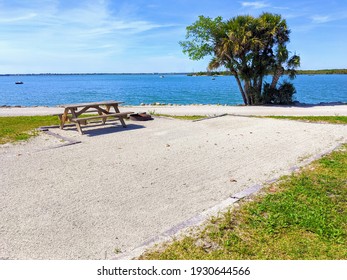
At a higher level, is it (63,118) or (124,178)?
(63,118)

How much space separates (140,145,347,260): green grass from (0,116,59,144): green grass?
7.15 meters

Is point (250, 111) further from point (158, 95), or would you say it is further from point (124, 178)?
point (158, 95)

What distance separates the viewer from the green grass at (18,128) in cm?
909

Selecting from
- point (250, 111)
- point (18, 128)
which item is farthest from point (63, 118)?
point (250, 111)

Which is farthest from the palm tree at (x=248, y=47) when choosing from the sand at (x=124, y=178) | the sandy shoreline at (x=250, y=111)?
the sand at (x=124, y=178)

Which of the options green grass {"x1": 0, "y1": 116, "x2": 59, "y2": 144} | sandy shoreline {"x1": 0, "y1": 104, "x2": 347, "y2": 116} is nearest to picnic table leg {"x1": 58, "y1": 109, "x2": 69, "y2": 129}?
green grass {"x1": 0, "y1": 116, "x2": 59, "y2": 144}

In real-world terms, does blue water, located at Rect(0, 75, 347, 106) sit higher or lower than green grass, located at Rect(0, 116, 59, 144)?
higher

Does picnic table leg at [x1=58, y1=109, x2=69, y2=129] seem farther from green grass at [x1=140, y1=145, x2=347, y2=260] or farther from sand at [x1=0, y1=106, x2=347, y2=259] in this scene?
green grass at [x1=140, y1=145, x2=347, y2=260]

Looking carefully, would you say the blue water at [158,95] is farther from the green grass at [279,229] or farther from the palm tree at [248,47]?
the green grass at [279,229]

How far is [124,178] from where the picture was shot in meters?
5.53

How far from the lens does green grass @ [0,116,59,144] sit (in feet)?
29.8

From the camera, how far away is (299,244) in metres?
3.21

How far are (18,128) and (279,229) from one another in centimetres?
982

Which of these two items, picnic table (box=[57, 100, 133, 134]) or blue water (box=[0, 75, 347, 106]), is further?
blue water (box=[0, 75, 347, 106])
